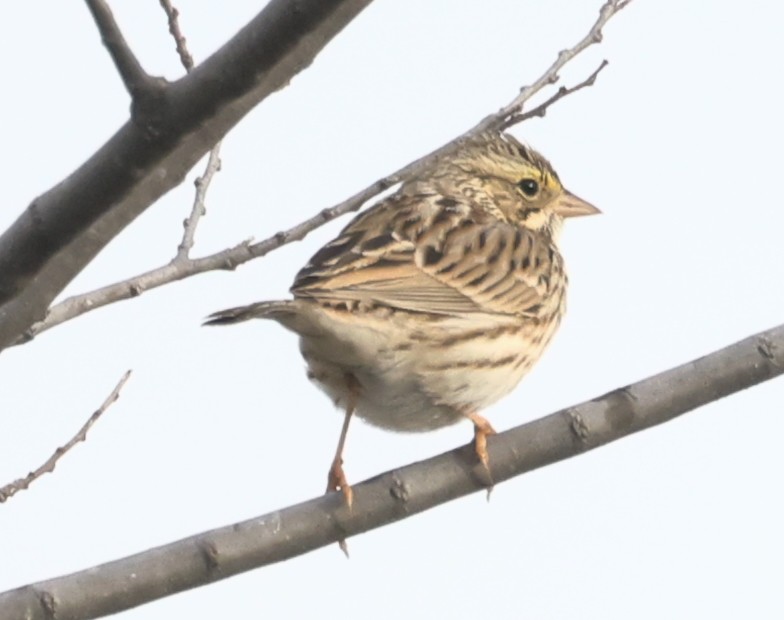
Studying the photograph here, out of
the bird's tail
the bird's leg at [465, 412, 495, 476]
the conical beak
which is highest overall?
the conical beak

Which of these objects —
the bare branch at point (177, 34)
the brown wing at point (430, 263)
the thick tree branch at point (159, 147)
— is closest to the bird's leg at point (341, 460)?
the brown wing at point (430, 263)

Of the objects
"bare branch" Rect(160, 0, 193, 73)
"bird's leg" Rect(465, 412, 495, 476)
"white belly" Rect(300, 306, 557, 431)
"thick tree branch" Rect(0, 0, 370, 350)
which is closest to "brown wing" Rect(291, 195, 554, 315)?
"white belly" Rect(300, 306, 557, 431)

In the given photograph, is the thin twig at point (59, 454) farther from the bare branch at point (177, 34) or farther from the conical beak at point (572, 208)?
the conical beak at point (572, 208)

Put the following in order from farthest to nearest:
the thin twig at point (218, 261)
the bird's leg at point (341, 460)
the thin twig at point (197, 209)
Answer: the bird's leg at point (341, 460) → the thin twig at point (197, 209) → the thin twig at point (218, 261)

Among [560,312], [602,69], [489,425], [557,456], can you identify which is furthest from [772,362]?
[560,312]

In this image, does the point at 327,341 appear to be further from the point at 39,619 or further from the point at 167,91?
the point at 167,91

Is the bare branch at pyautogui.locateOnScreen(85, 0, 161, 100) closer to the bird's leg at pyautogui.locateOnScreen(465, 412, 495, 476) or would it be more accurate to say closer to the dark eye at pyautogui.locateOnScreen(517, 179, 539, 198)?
the bird's leg at pyautogui.locateOnScreen(465, 412, 495, 476)

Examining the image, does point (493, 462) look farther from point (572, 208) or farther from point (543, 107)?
point (572, 208)
